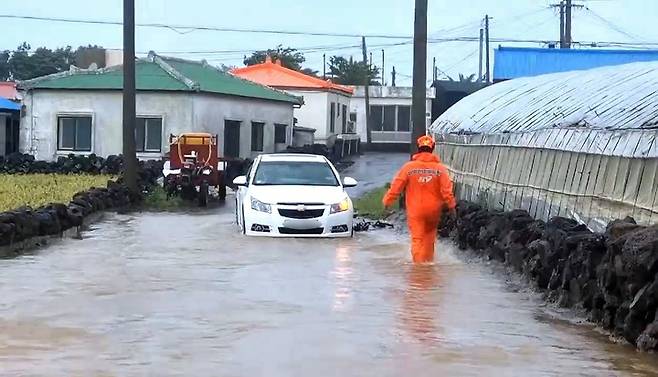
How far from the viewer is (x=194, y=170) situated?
2852 cm

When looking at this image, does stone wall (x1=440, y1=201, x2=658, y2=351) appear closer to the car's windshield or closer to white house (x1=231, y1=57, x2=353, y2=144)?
the car's windshield

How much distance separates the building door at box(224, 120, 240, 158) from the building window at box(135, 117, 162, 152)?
343 centimetres

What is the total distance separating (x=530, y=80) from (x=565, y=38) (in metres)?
30.1

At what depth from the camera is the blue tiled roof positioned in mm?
45000

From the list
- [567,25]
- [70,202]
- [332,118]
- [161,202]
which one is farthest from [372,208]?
[332,118]

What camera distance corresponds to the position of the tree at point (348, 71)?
97.6 m

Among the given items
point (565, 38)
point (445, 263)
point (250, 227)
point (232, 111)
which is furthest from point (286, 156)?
point (565, 38)

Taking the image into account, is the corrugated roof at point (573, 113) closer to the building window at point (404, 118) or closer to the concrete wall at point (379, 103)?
the concrete wall at point (379, 103)

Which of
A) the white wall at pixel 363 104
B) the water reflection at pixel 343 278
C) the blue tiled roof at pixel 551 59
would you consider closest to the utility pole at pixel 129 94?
the water reflection at pixel 343 278

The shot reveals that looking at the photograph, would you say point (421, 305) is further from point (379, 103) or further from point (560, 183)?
point (379, 103)

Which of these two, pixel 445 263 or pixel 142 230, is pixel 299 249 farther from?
pixel 142 230

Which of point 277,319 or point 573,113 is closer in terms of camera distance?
point 277,319

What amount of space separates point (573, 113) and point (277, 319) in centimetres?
892

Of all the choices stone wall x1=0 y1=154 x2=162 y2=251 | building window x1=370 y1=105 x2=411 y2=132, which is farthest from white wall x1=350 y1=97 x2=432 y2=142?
stone wall x1=0 y1=154 x2=162 y2=251
